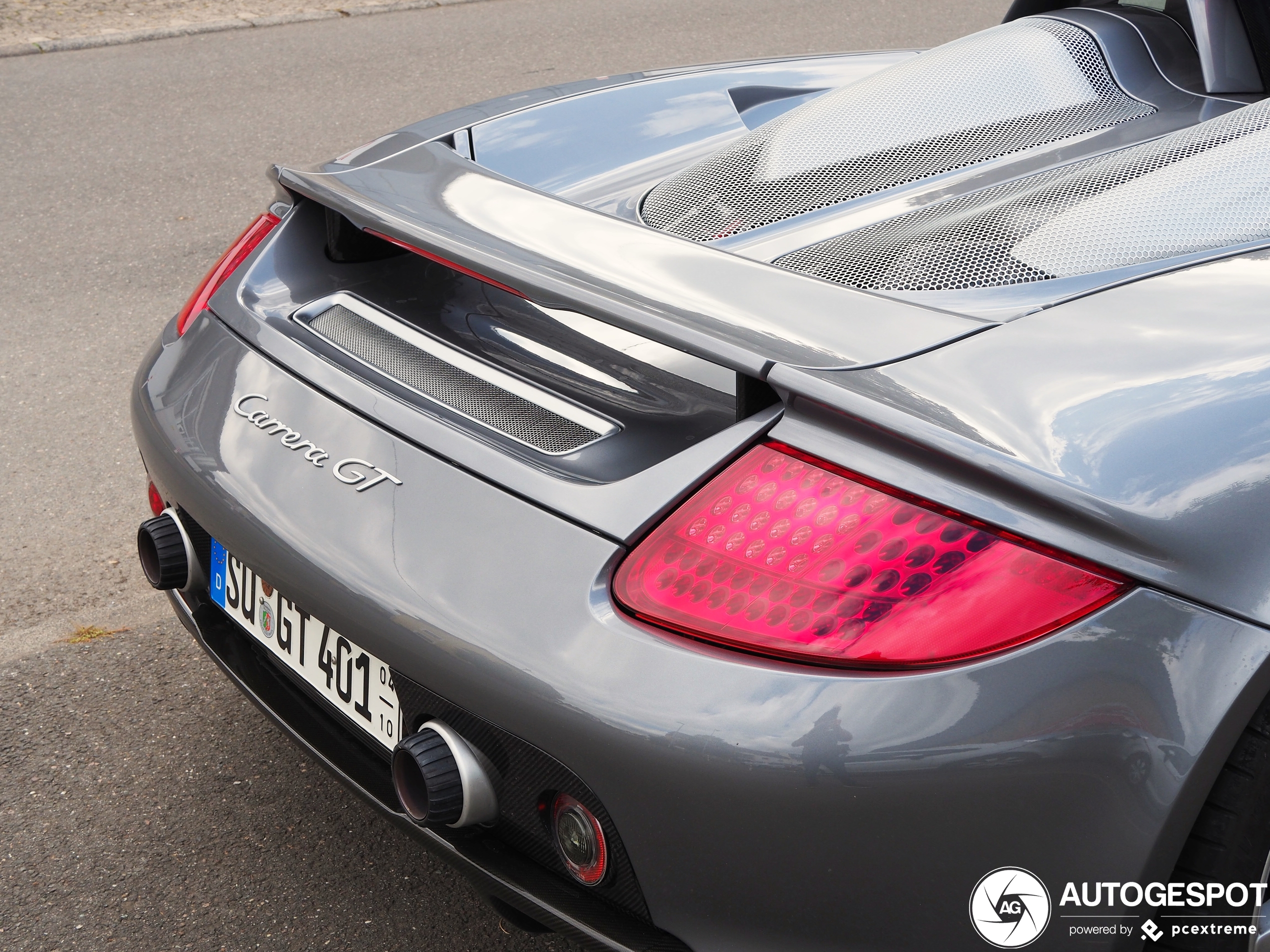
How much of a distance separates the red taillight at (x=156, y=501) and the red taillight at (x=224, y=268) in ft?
0.88

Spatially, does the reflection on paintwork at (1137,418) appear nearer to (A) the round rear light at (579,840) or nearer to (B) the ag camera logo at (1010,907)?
(B) the ag camera logo at (1010,907)

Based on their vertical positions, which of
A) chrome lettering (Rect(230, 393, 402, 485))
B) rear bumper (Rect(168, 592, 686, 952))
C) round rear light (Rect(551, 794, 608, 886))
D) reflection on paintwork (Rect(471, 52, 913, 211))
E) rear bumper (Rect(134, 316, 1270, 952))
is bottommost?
rear bumper (Rect(168, 592, 686, 952))

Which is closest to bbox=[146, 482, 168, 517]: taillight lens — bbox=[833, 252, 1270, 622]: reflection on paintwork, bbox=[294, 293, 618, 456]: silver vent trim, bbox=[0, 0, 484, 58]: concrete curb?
bbox=[294, 293, 618, 456]: silver vent trim

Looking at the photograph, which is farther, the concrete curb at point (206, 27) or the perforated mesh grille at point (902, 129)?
the concrete curb at point (206, 27)

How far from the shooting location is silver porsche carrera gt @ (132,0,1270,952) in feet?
3.72

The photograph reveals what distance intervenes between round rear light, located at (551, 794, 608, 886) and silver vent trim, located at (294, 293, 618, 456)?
42 centimetres

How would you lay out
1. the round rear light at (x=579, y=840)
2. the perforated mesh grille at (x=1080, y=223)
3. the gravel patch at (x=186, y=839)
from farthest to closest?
the gravel patch at (x=186, y=839)
the perforated mesh grille at (x=1080, y=223)
the round rear light at (x=579, y=840)

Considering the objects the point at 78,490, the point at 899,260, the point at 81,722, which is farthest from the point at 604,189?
the point at 78,490

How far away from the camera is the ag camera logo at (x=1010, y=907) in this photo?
115cm

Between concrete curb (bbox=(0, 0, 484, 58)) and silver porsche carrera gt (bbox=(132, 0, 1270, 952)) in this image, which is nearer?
silver porsche carrera gt (bbox=(132, 0, 1270, 952))

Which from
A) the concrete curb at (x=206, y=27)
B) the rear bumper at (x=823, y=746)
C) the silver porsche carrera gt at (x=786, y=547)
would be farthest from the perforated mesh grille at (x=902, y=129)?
the concrete curb at (x=206, y=27)

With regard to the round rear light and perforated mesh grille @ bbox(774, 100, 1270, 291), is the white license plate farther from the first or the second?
perforated mesh grille @ bbox(774, 100, 1270, 291)

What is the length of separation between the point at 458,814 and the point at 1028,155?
1.36 m

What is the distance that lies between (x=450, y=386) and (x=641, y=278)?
0.33 m
